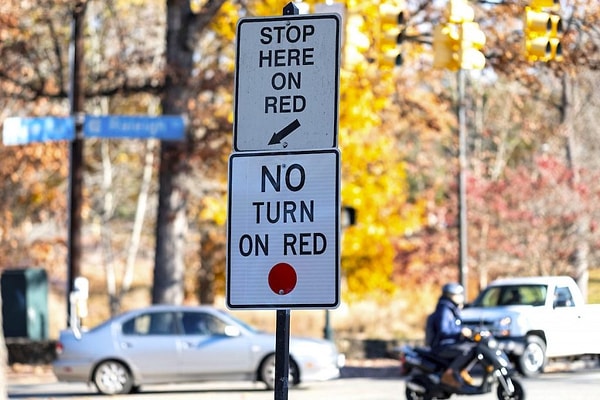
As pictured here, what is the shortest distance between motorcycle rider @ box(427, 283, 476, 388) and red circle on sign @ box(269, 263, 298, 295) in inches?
387

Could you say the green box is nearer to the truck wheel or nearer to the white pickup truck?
the white pickup truck

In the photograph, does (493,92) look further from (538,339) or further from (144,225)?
(538,339)

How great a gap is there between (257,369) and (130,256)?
20.9 meters

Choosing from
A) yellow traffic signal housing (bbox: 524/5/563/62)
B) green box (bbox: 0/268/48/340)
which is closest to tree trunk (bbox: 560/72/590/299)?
yellow traffic signal housing (bbox: 524/5/563/62)

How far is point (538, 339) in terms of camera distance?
827cm

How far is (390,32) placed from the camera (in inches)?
710

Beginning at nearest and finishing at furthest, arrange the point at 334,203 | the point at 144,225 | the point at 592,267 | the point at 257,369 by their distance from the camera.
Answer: the point at 334,203, the point at 592,267, the point at 257,369, the point at 144,225

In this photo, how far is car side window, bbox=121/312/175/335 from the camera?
21.3m

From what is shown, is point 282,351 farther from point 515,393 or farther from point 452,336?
point 452,336

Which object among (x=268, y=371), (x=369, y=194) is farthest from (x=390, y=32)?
(x=369, y=194)

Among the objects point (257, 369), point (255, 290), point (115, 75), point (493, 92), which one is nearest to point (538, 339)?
point (255, 290)

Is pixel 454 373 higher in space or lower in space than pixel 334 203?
lower

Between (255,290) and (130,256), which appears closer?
(255,290)

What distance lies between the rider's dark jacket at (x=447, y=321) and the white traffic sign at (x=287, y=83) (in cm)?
998
